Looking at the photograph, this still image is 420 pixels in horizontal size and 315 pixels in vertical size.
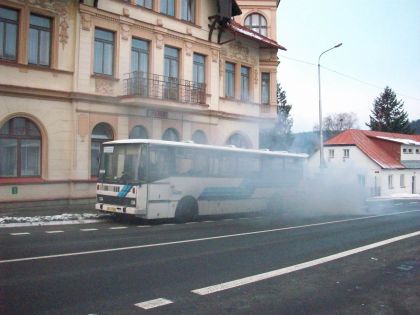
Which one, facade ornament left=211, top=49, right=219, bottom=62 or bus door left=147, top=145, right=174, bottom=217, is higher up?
facade ornament left=211, top=49, right=219, bottom=62

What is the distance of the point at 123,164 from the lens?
15016 millimetres

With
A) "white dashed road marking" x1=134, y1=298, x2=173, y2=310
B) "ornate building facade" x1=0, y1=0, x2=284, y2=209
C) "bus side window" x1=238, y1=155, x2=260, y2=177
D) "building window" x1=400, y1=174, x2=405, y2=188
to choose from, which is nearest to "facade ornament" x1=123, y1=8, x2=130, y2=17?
"ornate building facade" x1=0, y1=0, x2=284, y2=209

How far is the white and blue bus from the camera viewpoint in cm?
1465

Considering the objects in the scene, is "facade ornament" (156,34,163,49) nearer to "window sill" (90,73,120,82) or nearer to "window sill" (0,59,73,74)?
"window sill" (90,73,120,82)

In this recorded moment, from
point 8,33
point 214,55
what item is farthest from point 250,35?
point 8,33

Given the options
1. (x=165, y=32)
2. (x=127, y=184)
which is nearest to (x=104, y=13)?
(x=165, y=32)

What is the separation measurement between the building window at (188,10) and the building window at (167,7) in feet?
2.46

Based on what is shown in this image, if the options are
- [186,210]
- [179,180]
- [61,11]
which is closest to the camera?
[179,180]

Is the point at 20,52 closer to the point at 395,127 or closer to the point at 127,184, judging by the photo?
the point at 127,184

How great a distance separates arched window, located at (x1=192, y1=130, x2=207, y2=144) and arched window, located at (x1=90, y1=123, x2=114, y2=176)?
540 centimetres

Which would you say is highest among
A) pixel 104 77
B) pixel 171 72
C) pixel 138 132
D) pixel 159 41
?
pixel 159 41

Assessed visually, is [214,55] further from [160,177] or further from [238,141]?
[160,177]

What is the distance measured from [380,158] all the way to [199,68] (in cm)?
3083

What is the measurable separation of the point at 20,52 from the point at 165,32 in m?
7.56
